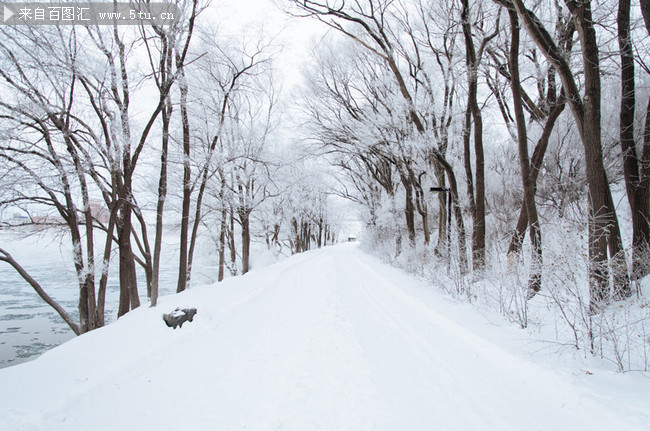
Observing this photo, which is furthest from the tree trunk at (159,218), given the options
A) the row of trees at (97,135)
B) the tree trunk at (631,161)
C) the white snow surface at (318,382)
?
the tree trunk at (631,161)

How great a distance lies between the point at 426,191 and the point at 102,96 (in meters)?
16.1

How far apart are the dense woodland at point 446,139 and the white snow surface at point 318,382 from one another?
0.91m

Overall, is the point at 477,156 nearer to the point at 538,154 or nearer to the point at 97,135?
the point at 538,154

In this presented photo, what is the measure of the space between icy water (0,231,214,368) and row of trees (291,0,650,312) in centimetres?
1282

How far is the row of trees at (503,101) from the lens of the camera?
16.4ft

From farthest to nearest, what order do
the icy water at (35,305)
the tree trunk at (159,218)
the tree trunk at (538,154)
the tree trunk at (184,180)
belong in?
the icy water at (35,305), the tree trunk at (184,180), the tree trunk at (159,218), the tree trunk at (538,154)

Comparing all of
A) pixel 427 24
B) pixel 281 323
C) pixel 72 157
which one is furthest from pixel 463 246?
pixel 72 157

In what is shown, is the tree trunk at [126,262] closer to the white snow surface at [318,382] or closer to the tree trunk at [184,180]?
the tree trunk at [184,180]

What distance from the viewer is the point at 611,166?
991cm

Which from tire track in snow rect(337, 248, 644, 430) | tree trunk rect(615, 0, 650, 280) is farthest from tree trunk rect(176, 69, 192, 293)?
tree trunk rect(615, 0, 650, 280)

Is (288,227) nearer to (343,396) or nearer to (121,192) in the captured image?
(121,192)

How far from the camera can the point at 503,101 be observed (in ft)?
41.4

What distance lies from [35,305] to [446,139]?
2343 centimetres

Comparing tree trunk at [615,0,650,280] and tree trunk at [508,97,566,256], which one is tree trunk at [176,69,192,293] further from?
tree trunk at [615,0,650,280]
